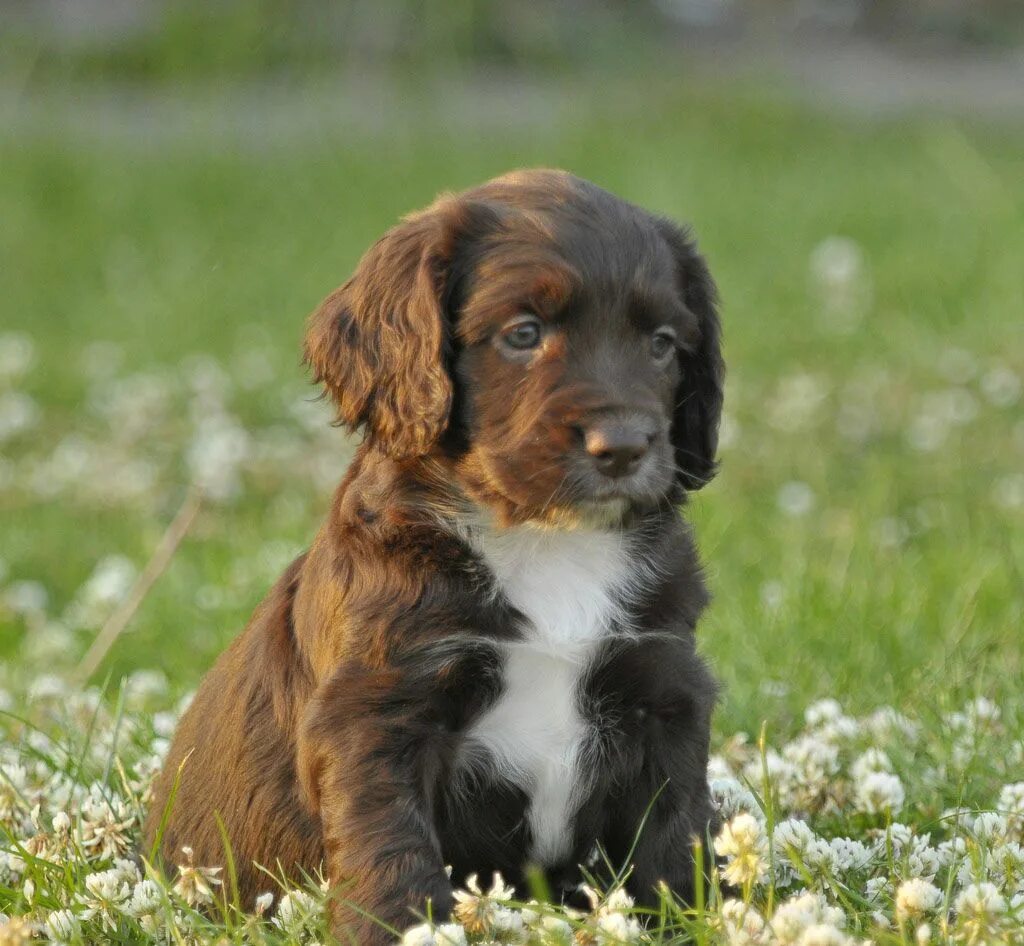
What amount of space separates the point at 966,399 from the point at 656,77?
6.65 meters

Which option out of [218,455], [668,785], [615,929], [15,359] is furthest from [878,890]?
[15,359]

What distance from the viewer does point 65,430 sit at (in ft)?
29.2

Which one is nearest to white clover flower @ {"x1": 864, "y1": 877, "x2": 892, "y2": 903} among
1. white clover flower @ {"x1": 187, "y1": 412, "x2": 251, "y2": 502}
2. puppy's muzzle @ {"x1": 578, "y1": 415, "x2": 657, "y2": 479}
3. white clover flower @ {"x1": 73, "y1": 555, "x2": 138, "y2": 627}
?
puppy's muzzle @ {"x1": 578, "y1": 415, "x2": 657, "y2": 479}

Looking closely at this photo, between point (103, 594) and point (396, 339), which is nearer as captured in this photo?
point (396, 339)

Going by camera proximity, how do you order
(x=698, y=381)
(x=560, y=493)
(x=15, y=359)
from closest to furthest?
1. (x=560, y=493)
2. (x=698, y=381)
3. (x=15, y=359)

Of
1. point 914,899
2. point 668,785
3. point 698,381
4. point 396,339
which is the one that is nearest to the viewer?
point 914,899

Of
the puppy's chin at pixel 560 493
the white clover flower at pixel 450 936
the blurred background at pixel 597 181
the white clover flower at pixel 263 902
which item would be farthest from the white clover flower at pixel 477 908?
the blurred background at pixel 597 181

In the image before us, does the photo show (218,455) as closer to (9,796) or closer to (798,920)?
(9,796)

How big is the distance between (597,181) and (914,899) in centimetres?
954

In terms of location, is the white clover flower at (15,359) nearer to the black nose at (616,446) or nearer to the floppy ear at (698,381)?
the floppy ear at (698,381)

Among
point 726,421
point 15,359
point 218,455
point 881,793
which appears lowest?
point 15,359

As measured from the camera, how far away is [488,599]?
10.4 feet

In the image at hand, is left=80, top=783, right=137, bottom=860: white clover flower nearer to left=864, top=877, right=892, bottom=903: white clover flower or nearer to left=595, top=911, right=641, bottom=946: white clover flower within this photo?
left=595, top=911, right=641, bottom=946: white clover flower

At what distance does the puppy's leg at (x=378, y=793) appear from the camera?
2986 mm
